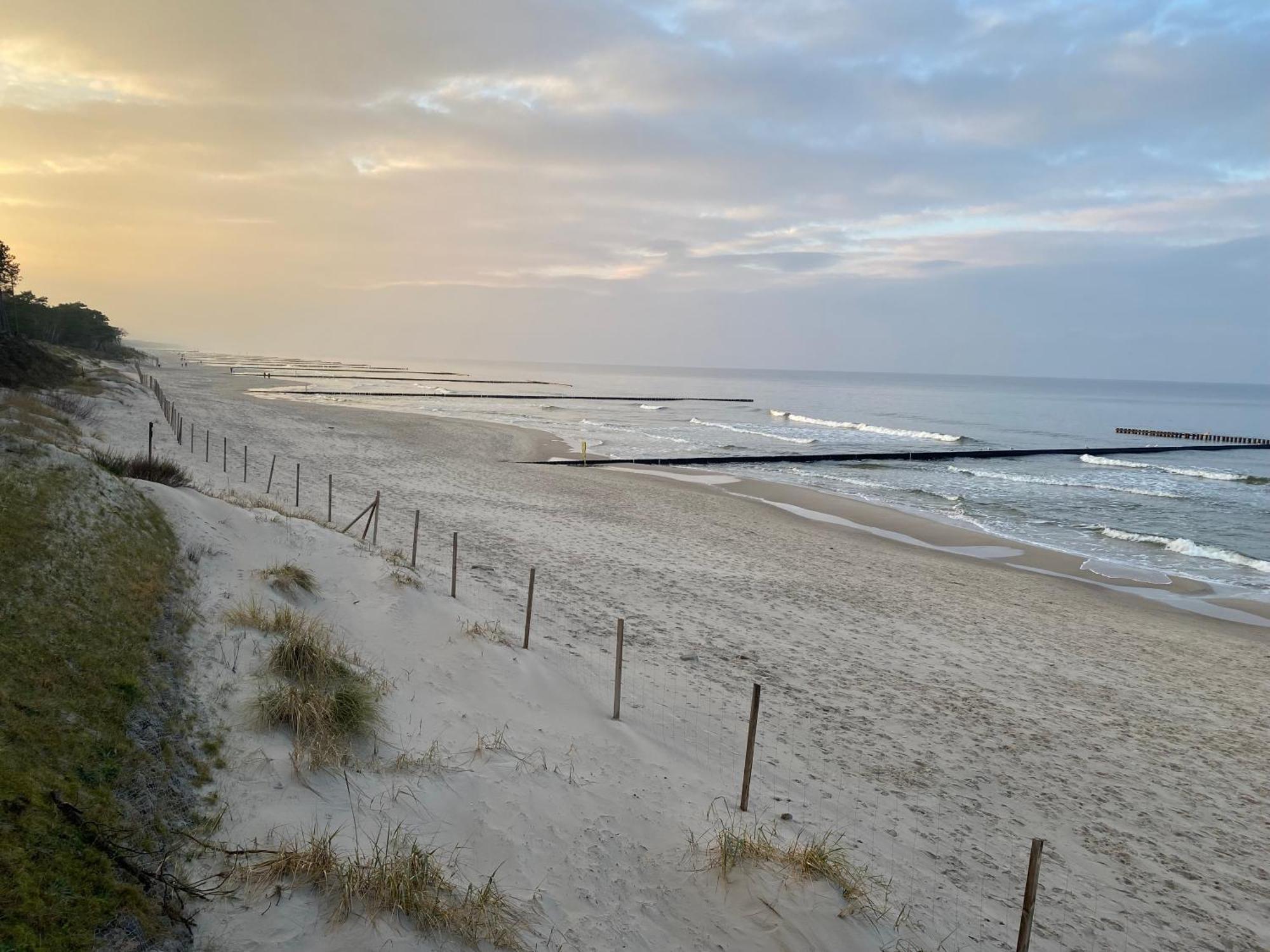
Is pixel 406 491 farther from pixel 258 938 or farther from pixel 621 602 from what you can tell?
pixel 258 938

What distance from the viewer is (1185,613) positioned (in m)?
16.1

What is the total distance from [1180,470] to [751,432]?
1112 inches

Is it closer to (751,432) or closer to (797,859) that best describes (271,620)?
(797,859)

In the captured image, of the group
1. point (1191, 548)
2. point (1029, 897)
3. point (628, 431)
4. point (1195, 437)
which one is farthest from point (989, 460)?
point (1029, 897)

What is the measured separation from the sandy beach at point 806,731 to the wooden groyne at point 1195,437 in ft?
190

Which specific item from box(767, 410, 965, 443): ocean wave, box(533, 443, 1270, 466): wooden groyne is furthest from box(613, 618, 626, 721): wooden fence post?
box(767, 410, 965, 443): ocean wave

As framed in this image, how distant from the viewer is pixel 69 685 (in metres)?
4.89

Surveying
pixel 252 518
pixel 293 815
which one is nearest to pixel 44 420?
pixel 252 518

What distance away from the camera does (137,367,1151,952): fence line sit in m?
5.57

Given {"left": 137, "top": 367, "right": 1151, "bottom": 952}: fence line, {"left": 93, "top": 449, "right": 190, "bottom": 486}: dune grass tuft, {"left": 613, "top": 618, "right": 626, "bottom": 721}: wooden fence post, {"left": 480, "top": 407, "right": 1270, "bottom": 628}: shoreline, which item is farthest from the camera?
{"left": 480, "top": 407, "right": 1270, "bottom": 628}: shoreline

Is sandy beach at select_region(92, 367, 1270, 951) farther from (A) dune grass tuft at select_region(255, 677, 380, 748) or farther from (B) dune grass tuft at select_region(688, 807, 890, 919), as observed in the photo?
(A) dune grass tuft at select_region(255, 677, 380, 748)

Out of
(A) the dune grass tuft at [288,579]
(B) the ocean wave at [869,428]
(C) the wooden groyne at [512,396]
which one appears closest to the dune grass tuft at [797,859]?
(A) the dune grass tuft at [288,579]

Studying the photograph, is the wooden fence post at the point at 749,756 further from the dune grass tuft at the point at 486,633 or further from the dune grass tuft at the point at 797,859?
the dune grass tuft at the point at 486,633

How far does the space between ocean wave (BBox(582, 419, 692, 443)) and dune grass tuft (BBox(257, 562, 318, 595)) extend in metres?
40.9
